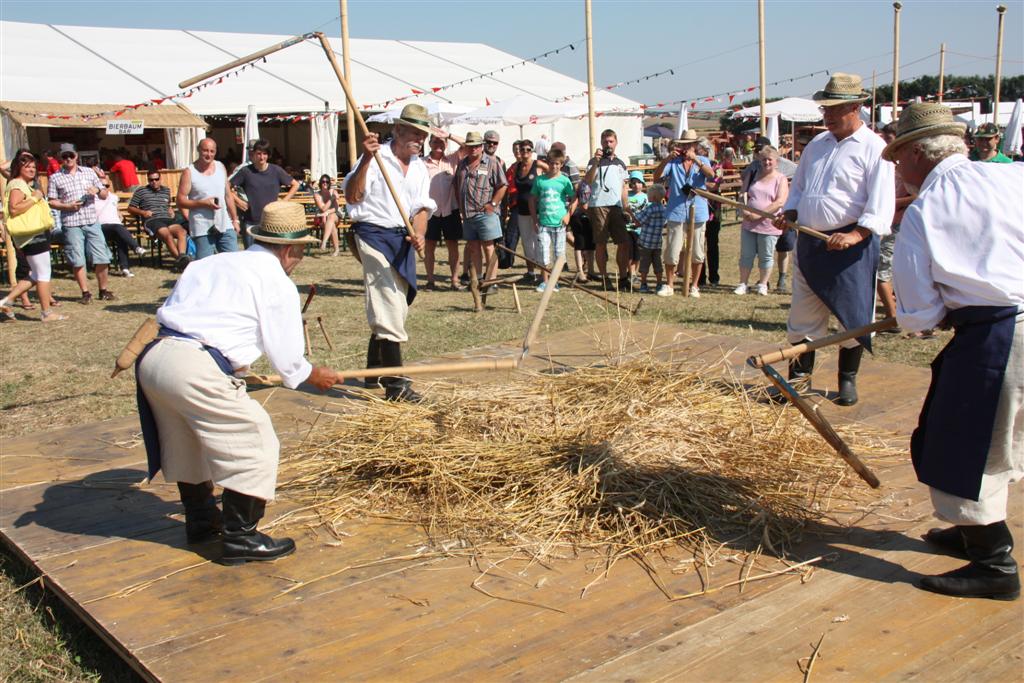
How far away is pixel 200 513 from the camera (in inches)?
152

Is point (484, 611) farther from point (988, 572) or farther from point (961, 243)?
point (961, 243)

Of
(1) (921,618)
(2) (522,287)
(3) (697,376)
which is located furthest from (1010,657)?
(2) (522,287)

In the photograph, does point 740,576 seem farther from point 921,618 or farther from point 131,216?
point 131,216

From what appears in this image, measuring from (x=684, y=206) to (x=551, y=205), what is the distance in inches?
58.5

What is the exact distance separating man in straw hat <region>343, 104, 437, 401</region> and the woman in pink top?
4.98 metres

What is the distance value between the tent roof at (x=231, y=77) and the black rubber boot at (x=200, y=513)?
1567cm

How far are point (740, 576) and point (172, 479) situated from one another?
7.31 ft

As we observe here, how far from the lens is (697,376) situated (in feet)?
17.6

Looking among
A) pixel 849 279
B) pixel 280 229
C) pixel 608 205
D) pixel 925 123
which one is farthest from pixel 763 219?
pixel 280 229

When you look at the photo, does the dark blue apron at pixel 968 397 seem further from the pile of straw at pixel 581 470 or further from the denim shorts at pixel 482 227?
the denim shorts at pixel 482 227

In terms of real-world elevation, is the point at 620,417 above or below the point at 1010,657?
above

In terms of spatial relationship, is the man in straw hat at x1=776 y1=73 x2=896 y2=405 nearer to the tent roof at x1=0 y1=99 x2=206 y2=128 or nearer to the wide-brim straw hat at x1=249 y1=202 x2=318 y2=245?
the wide-brim straw hat at x1=249 y1=202 x2=318 y2=245

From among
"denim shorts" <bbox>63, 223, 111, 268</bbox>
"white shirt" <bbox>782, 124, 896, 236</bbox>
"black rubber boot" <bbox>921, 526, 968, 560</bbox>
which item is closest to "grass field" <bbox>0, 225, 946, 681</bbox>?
"denim shorts" <bbox>63, 223, 111, 268</bbox>

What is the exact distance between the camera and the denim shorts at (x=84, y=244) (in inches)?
415
